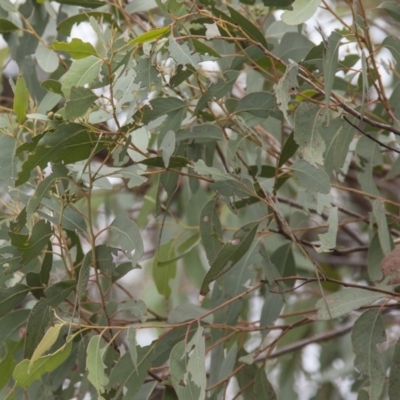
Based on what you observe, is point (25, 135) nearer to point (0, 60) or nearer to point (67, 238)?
point (67, 238)

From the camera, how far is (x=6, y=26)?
1.37 meters

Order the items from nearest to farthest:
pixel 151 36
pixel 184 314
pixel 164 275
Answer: pixel 151 36, pixel 184 314, pixel 164 275

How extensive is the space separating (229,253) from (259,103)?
0.21 meters

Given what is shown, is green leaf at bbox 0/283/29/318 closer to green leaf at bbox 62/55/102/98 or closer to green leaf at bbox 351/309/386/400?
green leaf at bbox 62/55/102/98

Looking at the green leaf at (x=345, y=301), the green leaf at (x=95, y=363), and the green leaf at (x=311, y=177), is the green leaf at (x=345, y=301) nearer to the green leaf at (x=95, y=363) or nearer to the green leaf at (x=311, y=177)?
the green leaf at (x=311, y=177)

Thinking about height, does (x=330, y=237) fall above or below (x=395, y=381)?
→ above

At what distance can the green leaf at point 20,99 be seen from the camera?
1.06 meters

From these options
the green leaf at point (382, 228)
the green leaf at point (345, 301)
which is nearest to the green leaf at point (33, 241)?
the green leaf at point (345, 301)

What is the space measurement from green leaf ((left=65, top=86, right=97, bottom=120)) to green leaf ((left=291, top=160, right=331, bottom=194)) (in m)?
0.27

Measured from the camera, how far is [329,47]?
3.26 feet

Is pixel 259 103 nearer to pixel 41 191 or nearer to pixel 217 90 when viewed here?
pixel 217 90

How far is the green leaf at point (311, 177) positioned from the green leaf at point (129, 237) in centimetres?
21

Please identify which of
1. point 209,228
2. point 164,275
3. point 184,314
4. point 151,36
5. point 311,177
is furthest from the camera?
point 164,275

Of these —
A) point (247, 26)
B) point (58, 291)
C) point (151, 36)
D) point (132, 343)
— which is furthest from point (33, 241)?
point (247, 26)
